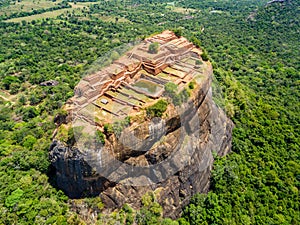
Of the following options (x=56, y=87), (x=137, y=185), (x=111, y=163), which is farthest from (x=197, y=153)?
(x=56, y=87)

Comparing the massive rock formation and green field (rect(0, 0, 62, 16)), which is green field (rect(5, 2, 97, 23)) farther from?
the massive rock formation

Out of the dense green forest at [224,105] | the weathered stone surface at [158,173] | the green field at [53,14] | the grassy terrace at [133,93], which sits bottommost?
the green field at [53,14]

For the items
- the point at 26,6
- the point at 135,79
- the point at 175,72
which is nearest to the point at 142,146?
the point at 135,79

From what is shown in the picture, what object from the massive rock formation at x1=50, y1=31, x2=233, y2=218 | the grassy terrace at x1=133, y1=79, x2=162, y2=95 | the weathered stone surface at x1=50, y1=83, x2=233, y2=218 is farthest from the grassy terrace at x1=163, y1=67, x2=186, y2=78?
the weathered stone surface at x1=50, y1=83, x2=233, y2=218

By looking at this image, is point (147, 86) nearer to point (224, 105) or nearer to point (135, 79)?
point (135, 79)

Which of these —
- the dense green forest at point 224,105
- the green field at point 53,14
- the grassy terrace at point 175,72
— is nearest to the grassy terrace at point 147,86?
the grassy terrace at point 175,72

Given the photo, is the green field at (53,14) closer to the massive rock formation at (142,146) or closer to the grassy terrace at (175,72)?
the massive rock formation at (142,146)

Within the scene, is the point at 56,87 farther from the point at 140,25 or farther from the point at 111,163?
the point at 140,25
